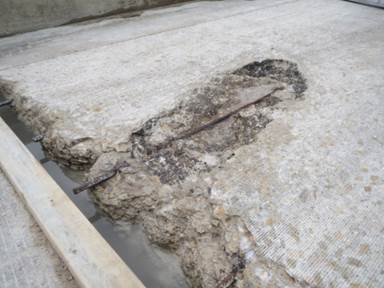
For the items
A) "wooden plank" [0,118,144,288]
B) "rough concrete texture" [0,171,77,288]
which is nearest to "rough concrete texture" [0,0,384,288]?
"wooden plank" [0,118,144,288]

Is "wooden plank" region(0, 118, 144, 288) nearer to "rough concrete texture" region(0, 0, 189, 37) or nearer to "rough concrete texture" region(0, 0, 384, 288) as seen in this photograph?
"rough concrete texture" region(0, 0, 384, 288)

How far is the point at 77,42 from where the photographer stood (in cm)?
438

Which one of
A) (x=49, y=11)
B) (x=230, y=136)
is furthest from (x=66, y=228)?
(x=49, y=11)

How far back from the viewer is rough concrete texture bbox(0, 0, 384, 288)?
183 centimetres

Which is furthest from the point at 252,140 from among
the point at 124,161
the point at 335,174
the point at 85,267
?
the point at 85,267

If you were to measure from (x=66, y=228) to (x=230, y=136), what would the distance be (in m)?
1.45

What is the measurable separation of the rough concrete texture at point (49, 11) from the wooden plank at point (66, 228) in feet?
9.91

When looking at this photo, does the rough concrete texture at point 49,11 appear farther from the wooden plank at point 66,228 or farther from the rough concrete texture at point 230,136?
the wooden plank at point 66,228

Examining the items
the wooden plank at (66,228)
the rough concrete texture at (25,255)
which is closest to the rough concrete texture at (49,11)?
the wooden plank at (66,228)

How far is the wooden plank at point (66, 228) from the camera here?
165cm

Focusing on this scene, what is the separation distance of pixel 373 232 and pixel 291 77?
1.95m

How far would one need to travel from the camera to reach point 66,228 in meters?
1.88

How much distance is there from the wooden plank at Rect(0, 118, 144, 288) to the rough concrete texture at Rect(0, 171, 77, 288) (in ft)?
0.17

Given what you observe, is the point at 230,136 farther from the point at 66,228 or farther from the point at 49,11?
the point at 49,11
